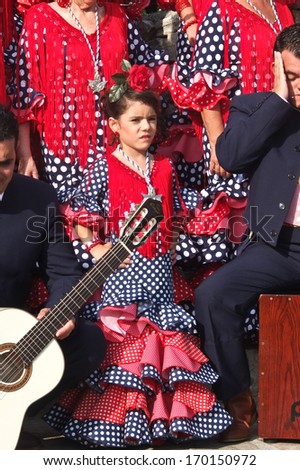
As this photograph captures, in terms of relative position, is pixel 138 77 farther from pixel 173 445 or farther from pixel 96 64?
pixel 173 445


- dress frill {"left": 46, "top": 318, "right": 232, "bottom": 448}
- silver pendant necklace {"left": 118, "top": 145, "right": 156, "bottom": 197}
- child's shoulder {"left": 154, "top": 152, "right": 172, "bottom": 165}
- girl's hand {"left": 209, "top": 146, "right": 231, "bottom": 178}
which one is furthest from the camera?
girl's hand {"left": 209, "top": 146, "right": 231, "bottom": 178}

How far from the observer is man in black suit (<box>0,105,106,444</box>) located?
534 centimetres

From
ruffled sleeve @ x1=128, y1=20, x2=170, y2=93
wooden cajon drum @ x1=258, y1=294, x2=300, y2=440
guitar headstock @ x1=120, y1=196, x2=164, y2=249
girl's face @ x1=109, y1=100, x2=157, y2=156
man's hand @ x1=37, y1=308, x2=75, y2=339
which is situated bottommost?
wooden cajon drum @ x1=258, y1=294, x2=300, y2=440

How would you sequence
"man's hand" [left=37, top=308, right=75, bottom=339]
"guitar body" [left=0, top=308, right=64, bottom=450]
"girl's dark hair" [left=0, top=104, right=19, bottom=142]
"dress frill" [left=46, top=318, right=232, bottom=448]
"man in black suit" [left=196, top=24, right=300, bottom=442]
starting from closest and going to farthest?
"guitar body" [left=0, top=308, right=64, bottom=450] → "man's hand" [left=37, top=308, right=75, bottom=339] → "girl's dark hair" [left=0, top=104, right=19, bottom=142] → "dress frill" [left=46, top=318, right=232, bottom=448] → "man in black suit" [left=196, top=24, right=300, bottom=442]

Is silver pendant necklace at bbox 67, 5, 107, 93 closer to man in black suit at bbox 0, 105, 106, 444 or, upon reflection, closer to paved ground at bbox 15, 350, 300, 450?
man in black suit at bbox 0, 105, 106, 444

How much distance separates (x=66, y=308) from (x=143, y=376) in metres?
0.52

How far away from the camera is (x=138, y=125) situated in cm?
583

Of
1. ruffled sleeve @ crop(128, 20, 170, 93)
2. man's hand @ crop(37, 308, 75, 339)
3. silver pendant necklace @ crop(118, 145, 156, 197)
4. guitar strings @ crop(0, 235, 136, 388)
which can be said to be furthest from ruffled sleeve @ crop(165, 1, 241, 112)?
man's hand @ crop(37, 308, 75, 339)

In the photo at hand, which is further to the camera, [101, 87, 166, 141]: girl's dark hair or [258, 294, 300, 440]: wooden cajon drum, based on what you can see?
[101, 87, 166, 141]: girl's dark hair

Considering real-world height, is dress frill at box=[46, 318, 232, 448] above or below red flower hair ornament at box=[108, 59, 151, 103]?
below

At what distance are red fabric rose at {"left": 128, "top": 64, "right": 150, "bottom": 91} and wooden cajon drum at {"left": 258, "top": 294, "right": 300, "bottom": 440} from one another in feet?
3.83

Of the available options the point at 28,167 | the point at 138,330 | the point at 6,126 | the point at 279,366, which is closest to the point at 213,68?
the point at 28,167

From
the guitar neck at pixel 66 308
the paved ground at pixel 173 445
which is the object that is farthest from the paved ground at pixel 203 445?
the guitar neck at pixel 66 308

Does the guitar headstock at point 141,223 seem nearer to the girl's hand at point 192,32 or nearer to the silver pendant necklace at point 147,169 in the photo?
the silver pendant necklace at point 147,169
